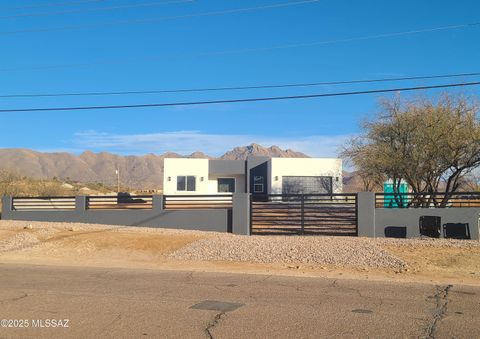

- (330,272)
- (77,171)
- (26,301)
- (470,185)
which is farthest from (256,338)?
(77,171)

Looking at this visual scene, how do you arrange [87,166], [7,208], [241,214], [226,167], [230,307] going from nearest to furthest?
[230,307] < [241,214] < [7,208] < [226,167] < [87,166]

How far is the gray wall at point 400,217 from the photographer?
19.4 metres

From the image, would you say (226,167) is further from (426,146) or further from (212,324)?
(212,324)

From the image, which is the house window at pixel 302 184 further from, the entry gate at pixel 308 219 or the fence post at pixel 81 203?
the fence post at pixel 81 203

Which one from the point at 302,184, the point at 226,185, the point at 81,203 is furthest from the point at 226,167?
the point at 81,203

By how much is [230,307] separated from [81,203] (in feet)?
53.8

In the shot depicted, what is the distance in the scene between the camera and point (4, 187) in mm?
39438

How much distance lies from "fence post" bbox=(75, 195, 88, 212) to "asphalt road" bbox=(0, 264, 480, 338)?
11305 millimetres

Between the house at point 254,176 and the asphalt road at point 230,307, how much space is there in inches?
1044

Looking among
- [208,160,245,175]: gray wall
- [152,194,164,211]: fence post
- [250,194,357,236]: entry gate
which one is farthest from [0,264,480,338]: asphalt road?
[208,160,245,175]: gray wall

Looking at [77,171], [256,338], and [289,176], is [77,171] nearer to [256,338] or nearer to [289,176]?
[289,176]

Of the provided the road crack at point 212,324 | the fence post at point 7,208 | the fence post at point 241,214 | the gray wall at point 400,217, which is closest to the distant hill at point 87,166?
the fence post at point 7,208

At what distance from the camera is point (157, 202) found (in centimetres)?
2212

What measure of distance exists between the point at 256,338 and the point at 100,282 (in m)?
5.37
